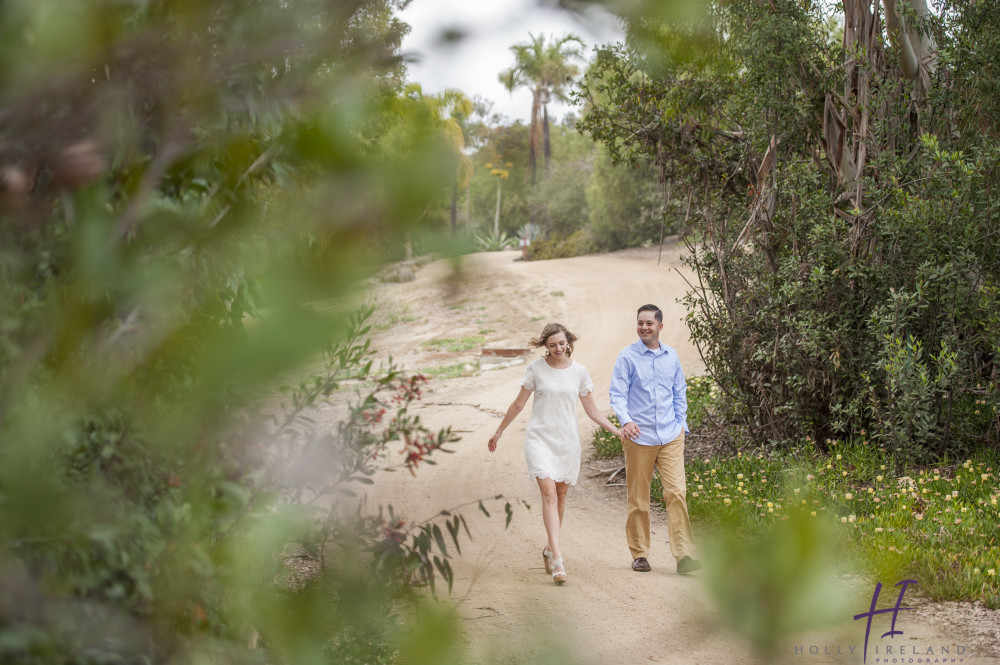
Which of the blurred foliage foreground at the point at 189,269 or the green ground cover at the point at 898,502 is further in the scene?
the green ground cover at the point at 898,502

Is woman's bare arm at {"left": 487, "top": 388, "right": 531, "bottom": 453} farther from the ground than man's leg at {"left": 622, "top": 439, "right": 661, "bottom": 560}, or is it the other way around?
woman's bare arm at {"left": 487, "top": 388, "right": 531, "bottom": 453}

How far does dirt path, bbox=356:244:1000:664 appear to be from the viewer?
73cm

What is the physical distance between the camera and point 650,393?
6215 millimetres

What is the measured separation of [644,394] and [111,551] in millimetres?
5432

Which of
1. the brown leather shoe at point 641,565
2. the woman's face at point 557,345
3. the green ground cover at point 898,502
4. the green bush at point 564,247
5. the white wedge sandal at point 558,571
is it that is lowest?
the brown leather shoe at point 641,565

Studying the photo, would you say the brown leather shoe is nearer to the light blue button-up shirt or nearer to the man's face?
the light blue button-up shirt

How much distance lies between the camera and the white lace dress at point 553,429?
19.6 feet

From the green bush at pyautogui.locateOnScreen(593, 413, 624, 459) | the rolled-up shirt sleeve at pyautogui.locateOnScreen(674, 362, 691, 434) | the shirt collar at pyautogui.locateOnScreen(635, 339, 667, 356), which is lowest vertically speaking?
the green bush at pyautogui.locateOnScreen(593, 413, 624, 459)

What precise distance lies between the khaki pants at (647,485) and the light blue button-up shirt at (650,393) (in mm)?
104

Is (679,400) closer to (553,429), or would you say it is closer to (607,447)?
(553,429)

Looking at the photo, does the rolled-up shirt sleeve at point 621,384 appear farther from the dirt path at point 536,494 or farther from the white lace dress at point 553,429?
the dirt path at point 536,494

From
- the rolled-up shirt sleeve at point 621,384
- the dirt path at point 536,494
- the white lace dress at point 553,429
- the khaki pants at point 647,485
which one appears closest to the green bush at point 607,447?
the dirt path at point 536,494

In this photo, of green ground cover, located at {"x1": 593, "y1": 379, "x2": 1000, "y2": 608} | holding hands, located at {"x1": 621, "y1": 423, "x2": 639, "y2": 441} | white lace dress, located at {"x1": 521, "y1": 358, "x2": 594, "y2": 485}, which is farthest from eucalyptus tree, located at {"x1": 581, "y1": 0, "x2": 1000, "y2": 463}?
white lace dress, located at {"x1": 521, "y1": 358, "x2": 594, "y2": 485}

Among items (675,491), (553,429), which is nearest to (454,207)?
(553,429)
